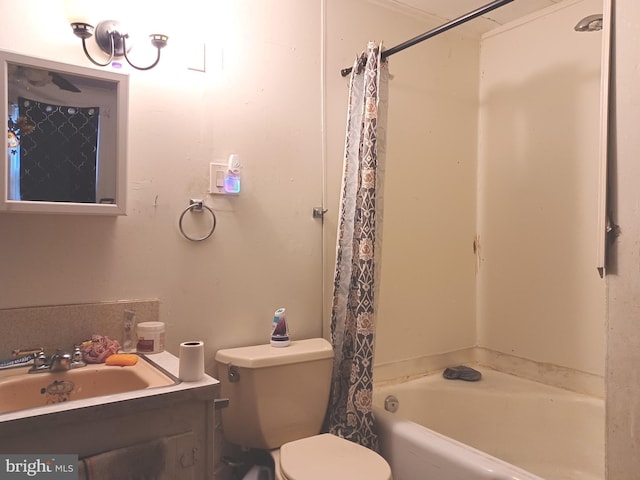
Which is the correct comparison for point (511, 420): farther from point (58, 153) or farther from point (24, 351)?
point (58, 153)

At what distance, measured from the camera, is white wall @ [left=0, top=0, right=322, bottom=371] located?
4.85ft

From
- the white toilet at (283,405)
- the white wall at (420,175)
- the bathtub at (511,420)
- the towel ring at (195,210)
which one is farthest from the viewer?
the white wall at (420,175)

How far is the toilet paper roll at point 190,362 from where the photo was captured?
122 centimetres

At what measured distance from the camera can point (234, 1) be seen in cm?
182

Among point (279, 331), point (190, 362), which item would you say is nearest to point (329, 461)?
point (279, 331)

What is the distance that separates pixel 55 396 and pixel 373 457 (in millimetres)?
960

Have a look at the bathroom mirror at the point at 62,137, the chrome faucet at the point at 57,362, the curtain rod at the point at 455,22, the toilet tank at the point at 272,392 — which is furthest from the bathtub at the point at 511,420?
the curtain rod at the point at 455,22

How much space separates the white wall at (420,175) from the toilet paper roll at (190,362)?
3.01 ft

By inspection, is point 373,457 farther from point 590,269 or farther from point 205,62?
point 205,62

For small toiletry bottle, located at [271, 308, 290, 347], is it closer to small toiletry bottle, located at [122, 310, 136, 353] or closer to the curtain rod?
small toiletry bottle, located at [122, 310, 136, 353]

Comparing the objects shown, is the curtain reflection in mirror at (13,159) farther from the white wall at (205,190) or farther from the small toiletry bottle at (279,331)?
the small toiletry bottle at (279,331)

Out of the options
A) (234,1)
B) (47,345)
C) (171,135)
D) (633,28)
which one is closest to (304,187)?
(171,135)

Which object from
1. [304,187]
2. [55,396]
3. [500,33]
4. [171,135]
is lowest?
[55,396]

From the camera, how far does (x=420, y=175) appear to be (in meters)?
2.39
